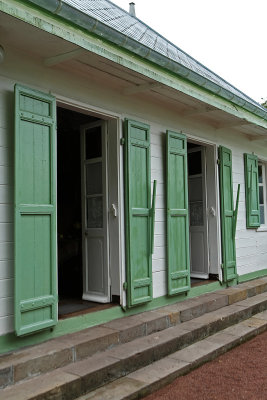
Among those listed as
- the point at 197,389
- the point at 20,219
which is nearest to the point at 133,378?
the point at 197,389

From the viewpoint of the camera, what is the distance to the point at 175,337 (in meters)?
3.76

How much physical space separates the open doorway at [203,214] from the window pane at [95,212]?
1.80 meters

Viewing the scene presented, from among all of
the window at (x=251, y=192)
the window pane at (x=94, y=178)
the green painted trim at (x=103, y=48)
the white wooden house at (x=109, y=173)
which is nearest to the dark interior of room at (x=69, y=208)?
the white wooden house at (x=109, y=173)

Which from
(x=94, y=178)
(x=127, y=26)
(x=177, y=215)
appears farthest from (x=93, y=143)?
(x=127, y=26)

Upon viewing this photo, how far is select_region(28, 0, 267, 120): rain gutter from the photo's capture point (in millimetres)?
2764

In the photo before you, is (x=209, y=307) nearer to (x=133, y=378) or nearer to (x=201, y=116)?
(x=133, y=378)

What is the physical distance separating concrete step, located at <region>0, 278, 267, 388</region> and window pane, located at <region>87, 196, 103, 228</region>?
1.06 meters

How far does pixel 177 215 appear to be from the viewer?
4691 mm

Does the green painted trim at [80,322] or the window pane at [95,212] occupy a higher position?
the window pane at [95,212]

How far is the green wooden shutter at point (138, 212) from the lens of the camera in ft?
13.2

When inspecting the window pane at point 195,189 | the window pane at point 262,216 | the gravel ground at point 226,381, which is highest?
the window pane at point 195,189

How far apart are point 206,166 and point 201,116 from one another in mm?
765

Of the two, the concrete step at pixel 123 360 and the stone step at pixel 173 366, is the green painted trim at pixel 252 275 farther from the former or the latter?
the stone step at pixel 173 366

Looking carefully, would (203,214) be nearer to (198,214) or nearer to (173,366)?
(198,214)
